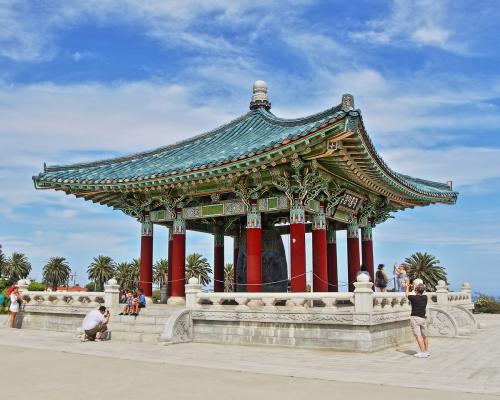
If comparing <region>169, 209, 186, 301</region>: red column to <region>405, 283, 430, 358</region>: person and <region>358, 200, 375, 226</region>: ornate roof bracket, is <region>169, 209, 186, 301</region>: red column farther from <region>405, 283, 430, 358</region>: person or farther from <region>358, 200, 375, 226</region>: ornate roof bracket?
<region>405, 283, 430, 358</region>: person

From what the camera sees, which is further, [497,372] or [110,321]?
[110,321]

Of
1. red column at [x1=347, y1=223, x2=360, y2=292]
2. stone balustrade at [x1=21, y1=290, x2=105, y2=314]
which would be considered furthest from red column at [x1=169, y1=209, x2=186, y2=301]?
red column at [x1=347, y1=223, x2=360, y2=292]

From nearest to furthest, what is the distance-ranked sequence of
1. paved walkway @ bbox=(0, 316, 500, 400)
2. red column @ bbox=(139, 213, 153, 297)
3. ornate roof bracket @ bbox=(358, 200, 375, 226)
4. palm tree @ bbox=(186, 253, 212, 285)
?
1. paved walkway @ bbox=(0, 316, 500, 400)
2. red column @ bbox=(139, 213, 153, 297)
3. ornate roof bracket @ bbox=(358, 200, 375, 226)
4. palm tree @ bbox=(186, 253, 212, 285)

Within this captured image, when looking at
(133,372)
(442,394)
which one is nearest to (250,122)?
(133,372)

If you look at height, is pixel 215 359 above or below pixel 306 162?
below

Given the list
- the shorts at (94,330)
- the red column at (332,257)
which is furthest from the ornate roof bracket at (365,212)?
the shorts at (94,330)

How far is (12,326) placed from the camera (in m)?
20.8

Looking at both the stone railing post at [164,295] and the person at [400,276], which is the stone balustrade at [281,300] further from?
the stone railing post at [164,295]

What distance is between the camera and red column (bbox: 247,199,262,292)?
17.9 m

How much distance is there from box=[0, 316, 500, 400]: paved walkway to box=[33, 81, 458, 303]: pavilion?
5093 mm

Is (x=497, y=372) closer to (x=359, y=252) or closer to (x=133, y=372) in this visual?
(x=133, y=372)

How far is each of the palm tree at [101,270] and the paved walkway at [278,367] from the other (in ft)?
185

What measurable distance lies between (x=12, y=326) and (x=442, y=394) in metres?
18.1

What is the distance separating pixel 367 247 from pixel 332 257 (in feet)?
5.87
